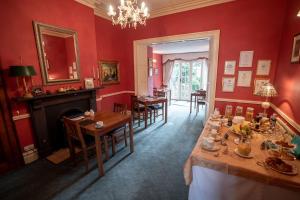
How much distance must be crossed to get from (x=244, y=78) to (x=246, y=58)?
1.35ft

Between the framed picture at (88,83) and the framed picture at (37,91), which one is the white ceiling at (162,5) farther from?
the framed picture at (37,91)

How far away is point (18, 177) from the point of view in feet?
7.02

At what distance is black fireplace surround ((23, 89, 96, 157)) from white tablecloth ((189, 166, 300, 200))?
2572 millimetres

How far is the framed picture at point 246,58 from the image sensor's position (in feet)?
9.63

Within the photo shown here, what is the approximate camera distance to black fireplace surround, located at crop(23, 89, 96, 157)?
2.42 m

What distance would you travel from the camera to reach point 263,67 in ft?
9.46

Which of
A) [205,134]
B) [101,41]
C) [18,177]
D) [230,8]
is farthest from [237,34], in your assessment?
[18,177]

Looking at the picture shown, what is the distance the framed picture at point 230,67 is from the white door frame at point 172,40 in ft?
0.67

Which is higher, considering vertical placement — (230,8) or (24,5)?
(230,8)

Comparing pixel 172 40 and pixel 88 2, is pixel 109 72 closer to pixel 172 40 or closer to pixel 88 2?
pixel 88 2

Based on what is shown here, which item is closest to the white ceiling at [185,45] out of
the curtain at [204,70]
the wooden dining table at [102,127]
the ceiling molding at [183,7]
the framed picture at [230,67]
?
the ceiling molding at [183,7]

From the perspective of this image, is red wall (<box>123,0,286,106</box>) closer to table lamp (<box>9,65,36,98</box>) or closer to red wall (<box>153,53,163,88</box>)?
table lamp (<box>9,65,36,98</box>)

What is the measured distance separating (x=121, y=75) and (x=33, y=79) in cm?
240

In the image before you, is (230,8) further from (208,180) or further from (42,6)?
(42,6)
